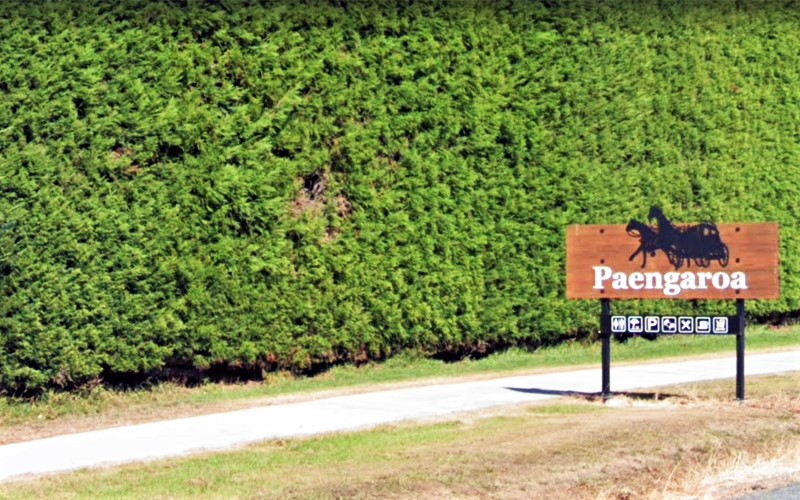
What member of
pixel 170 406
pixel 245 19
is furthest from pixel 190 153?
pixel 170 406

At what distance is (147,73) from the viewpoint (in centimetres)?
1363

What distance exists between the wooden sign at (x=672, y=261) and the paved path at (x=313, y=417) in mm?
1329

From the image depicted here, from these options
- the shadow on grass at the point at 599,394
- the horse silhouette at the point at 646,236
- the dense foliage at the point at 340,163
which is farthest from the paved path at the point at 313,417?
the horse silhouette at the point at 646,236

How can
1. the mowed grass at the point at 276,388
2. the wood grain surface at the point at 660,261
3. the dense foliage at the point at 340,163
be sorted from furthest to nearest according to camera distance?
1. the wood grain surface at the point at 660,261
2. the dense foliage at the point at 340,163
3. the mowed grass at the point at 276,388

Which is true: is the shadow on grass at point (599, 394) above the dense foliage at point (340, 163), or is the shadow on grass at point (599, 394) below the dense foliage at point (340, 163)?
below

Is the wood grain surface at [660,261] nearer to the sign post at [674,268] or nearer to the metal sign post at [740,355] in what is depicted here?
the sign post at [674,268]

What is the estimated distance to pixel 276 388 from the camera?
574 inches

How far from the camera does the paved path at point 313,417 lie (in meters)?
10.7

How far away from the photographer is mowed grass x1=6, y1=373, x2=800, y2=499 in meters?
9.02

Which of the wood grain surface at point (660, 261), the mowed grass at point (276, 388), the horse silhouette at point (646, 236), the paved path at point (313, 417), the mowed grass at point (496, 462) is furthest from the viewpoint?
the horse silhouette at point (646, 236)

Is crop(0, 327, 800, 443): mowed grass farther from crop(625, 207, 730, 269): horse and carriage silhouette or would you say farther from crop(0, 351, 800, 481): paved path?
crop(625, 207, 730, 269): horse and carriage silhouette

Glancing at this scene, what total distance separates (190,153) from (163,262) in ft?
3.99

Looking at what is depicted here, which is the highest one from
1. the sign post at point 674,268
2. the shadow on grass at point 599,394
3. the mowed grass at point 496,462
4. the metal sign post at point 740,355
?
the sign post at point 674,268

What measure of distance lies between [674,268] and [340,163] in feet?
13.3
